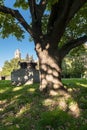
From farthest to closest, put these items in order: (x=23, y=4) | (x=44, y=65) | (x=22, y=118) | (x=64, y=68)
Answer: (x=64, y=68) → (x=23, y=4) → (x=44, y=65) → (x=22, y=118)

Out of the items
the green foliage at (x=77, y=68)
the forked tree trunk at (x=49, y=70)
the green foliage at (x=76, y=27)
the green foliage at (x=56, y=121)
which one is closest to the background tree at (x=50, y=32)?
the forked tree trunk at (x=49, y=70)

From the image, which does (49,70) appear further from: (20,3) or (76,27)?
(76,27)

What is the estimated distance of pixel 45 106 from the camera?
12.7 metres

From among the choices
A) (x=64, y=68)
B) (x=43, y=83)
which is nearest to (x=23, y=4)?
(x=43, y=83)

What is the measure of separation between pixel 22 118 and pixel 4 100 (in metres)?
3.99

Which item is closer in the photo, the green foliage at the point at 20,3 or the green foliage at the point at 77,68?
the green foliage at the point at 20,3

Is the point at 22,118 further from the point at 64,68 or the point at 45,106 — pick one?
the point at 64,68

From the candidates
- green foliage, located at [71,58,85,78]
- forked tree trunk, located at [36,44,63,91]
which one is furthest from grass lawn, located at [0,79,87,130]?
green foliage, located at [71,58,85,78]

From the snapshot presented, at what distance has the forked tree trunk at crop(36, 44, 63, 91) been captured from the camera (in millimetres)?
15562

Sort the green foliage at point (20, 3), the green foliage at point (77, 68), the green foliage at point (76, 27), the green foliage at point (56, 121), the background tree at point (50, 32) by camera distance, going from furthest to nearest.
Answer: the green foliage at point (77, 68)
the green foliage at point (76, 27)
the green foliage at point (20, 3)
the background tree at point (50, 32)
the green foliage at point (56, 121)

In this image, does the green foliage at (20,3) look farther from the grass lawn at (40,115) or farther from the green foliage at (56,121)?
the green foliage at (56,121)

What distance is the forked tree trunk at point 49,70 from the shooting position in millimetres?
15562

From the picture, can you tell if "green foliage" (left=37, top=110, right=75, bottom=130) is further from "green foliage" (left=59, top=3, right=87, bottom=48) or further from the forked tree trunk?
"green foliage" (left=59, top=3, right=87, bottom=48)

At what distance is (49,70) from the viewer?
15.8 m
